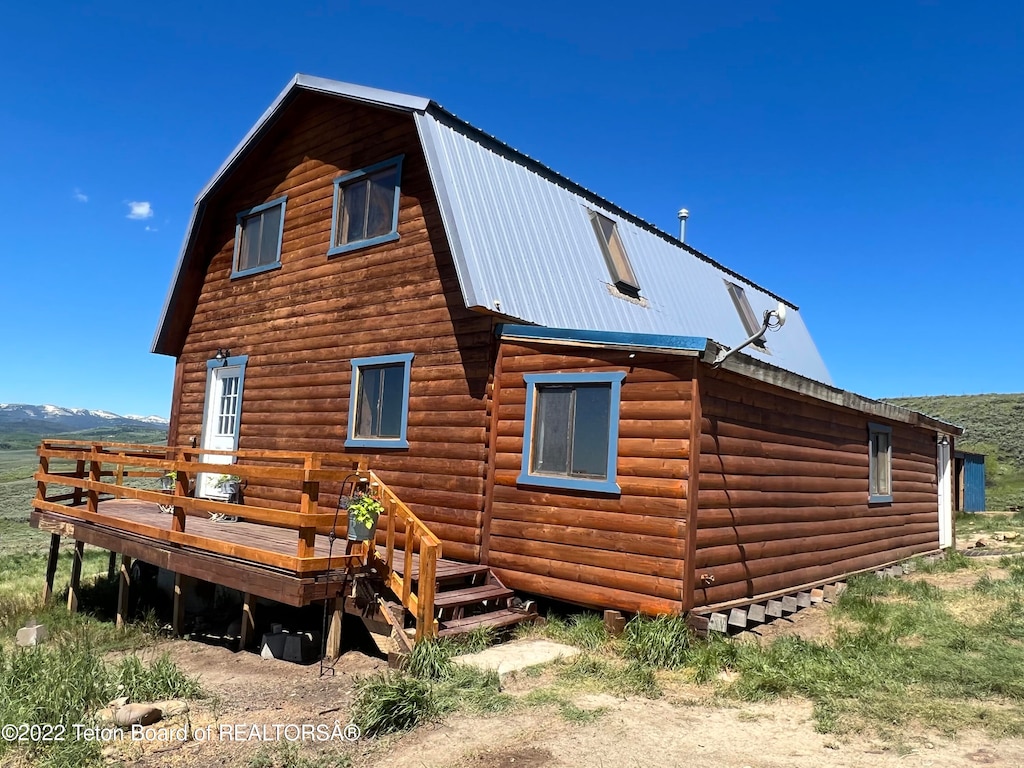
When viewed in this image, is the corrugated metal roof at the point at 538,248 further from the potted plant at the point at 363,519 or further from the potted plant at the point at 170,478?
the potted plant at the point at 170,478

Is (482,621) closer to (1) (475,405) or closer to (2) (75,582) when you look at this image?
(1) (475,405)

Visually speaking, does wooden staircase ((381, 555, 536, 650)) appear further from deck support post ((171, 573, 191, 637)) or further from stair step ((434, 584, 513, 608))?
deck support post ((171, 573, 191, 637))

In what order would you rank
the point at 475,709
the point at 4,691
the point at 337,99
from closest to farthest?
the point at 475,709
the point at 4,691
the point at 337,99

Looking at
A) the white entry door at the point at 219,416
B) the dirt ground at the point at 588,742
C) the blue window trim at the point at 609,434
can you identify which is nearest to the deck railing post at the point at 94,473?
the white entry door at the point at 219,416

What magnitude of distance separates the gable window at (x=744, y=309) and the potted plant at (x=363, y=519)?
11517mm

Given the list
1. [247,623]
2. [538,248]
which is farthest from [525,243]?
[247,623]

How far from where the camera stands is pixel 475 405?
9.99 meters

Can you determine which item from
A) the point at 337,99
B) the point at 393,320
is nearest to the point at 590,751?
the point at 393,320

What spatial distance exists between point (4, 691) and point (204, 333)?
9.02 meters

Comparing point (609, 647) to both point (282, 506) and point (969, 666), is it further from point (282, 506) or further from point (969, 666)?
point (282, 506)

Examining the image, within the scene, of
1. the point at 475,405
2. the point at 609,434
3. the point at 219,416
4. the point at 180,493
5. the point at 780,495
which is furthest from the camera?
the point at 219,416

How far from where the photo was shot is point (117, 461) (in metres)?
11.3

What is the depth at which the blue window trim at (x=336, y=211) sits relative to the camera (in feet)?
37.6

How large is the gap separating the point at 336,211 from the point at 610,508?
708cm
